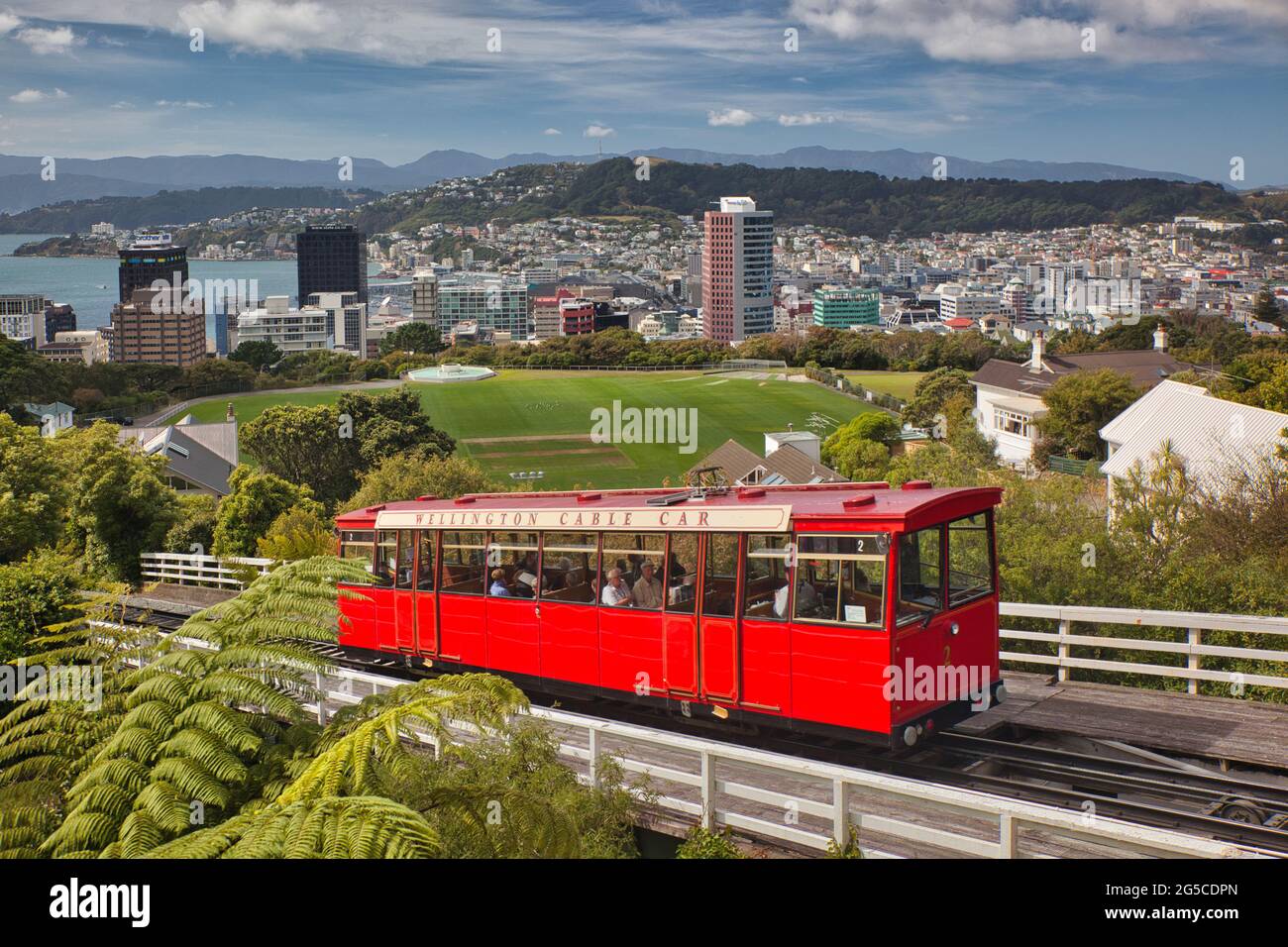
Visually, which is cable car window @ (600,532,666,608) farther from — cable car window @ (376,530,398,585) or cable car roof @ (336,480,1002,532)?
cable car window @ (376,530,398,585)

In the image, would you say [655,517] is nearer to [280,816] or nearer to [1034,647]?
[1034,647]

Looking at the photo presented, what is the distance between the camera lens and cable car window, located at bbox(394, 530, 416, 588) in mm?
15023

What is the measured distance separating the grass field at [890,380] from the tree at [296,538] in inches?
3216

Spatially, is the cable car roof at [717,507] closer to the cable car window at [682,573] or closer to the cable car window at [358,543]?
the cable car window at [682,573]

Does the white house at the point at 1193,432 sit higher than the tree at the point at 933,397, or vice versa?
the white house at the point at 1193,432

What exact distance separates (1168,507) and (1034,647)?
33.3 ft

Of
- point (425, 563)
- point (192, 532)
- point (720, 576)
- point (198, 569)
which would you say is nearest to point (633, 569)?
point (720, 576)

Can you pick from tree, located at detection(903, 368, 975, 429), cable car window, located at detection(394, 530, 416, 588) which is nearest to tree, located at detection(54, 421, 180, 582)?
cable car window, located at detection(394, 530, 416, 588)

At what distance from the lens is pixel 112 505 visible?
89.2 ft

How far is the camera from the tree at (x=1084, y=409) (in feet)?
214

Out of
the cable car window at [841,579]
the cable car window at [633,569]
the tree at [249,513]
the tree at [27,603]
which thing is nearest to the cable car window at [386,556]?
the tree at [27,603]
